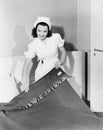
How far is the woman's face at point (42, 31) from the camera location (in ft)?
8.50

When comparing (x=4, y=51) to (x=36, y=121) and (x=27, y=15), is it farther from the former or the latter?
(x=36, y=121)

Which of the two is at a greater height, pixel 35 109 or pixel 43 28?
pixel 43 28

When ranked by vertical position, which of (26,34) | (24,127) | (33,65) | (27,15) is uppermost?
(27,15)

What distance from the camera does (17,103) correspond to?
2.49 m

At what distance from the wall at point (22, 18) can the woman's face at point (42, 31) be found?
33cm

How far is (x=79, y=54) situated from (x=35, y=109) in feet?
3.45

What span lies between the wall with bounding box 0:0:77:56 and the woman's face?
0.33 meters

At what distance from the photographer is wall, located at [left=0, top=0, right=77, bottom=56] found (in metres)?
2.81

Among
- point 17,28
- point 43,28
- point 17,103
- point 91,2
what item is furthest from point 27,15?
point 17,103

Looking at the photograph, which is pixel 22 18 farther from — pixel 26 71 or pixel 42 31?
pixel 26 71

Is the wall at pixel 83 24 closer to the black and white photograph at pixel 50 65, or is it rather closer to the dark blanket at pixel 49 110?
the black and white photograph at pixel 50 65

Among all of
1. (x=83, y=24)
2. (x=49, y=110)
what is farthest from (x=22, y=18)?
(x=49, y=110)

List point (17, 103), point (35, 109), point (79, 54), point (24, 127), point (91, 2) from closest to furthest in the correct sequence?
point (24, 127), point (35, 109), point (17, 103), point (91, 2), point (79, 54)

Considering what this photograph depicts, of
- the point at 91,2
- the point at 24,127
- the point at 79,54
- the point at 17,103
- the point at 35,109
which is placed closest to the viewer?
the point at 24,127
